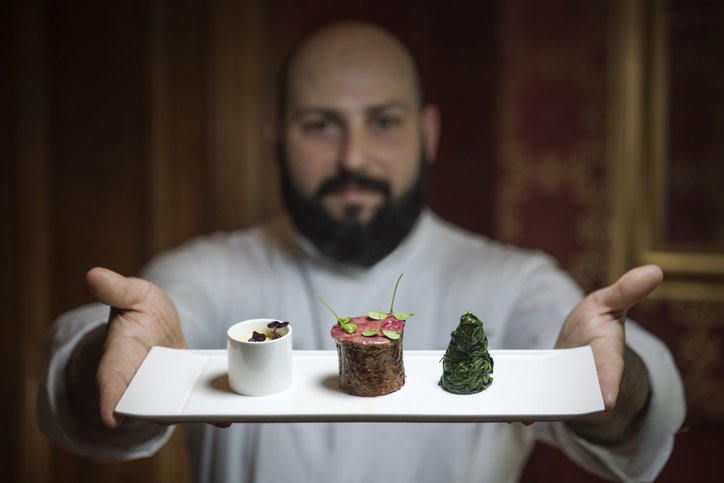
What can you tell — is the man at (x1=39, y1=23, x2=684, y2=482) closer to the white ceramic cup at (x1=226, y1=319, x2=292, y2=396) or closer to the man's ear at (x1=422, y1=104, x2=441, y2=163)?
the man's ear at (x1=422, y1=104, x2=441, y2=163)

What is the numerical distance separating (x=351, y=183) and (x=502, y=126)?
24 centimetres

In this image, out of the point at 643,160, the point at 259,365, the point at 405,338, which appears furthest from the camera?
the point at 643,160

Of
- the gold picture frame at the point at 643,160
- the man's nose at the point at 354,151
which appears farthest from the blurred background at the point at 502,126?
the man's nose at the point at 354,151

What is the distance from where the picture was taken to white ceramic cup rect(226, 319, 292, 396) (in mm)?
670

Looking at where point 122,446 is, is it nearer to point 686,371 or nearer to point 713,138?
point 686,371

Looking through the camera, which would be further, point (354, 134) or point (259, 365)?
point (354, 134)

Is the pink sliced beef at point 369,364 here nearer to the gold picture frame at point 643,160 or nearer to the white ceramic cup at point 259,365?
the white ceramic cup at point 259,365

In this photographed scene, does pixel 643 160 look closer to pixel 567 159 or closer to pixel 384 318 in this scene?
pixel 567 159

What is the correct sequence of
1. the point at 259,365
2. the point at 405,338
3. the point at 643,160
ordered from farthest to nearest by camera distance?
1. the point at 643,160
2. the point at 405,338
3. the point at 259,365

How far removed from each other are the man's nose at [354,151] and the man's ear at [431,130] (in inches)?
3.8

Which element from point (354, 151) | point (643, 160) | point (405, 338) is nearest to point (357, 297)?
point (405, 338)

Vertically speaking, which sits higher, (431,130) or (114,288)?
(431,130)

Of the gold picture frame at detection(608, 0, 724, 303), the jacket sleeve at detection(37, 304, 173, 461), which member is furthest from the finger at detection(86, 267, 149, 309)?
the gold picture frame at detection(608, 0, 724, 303)

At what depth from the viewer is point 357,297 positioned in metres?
0.82
